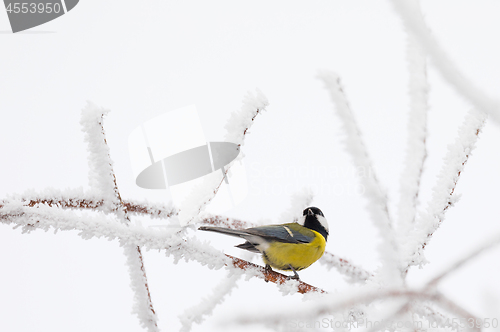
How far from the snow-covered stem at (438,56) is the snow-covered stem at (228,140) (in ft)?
0.91

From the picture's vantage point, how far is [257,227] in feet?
1.96

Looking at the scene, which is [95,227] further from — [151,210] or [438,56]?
[438,56]

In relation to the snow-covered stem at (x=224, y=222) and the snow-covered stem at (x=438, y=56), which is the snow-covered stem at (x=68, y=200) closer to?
the snow-covered stem at (x=224, y=222)

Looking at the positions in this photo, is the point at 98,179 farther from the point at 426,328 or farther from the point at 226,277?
the point at 426,328

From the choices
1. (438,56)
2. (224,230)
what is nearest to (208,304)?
(224,230)

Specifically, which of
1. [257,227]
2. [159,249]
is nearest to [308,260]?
[257,227]

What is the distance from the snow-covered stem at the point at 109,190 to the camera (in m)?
0.37

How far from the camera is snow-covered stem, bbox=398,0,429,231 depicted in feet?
0.85

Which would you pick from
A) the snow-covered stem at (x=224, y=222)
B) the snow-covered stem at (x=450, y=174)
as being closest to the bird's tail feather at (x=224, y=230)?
the snow-covered stem at (x=224, y=222)

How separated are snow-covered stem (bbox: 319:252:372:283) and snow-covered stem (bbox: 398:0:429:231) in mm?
224

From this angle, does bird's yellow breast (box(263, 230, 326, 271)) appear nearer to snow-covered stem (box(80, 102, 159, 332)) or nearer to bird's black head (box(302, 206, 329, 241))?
bird's black head (box(302, 206, 329, 241))

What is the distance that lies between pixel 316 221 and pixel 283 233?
0.16m

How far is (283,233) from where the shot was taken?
678mm

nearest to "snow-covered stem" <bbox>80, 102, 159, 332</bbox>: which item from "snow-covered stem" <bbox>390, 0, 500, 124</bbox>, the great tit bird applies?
the great tit bird
